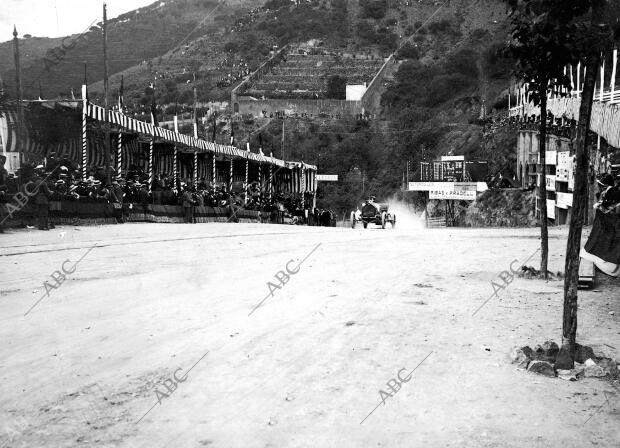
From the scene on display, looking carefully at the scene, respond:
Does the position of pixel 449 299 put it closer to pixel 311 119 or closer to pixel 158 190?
pixel 158 190

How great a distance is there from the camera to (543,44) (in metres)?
10.4

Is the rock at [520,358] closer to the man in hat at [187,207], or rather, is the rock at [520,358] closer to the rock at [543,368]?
the rock at [543,368]

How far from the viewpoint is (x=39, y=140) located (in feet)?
77.2

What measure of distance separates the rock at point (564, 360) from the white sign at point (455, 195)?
1801 inches

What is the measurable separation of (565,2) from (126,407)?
20.9 feet

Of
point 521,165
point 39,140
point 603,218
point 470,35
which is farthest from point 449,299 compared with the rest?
point 470,35

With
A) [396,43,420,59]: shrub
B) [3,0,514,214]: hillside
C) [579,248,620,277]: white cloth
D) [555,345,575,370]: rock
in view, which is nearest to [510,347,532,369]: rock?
[555,345,575,370]: rock

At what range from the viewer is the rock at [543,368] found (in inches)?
286

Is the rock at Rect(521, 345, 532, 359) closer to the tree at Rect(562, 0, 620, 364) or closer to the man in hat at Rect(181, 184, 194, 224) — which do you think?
the tree at Rect(562, 0, 620, 364)

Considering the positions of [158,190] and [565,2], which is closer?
[565,2]

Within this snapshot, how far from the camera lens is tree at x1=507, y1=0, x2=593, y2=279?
7.83 metres

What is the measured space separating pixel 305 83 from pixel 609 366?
132990 mm

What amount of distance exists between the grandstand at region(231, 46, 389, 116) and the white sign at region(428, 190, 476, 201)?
62.8 meters

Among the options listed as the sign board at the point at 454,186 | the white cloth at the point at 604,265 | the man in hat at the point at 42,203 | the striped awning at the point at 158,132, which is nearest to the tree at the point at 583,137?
the white cloth at the point at 604,265
